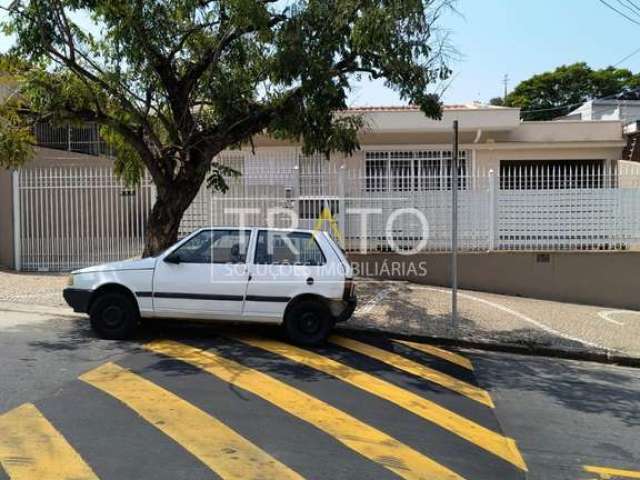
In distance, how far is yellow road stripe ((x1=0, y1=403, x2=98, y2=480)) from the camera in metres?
3.76

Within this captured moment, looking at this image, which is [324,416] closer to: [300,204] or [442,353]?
[442,353]

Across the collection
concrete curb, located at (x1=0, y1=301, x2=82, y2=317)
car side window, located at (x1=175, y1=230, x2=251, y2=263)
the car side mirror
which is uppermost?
car side window, located at (x1=175, y1=230, x2=251, y2=263)

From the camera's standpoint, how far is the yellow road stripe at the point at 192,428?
3.94m

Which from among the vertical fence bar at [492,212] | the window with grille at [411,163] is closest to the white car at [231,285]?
the vertical fence bar at [492,212]

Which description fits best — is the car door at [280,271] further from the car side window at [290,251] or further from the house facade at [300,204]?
the house facade at [300,204]

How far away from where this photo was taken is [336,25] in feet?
24.5

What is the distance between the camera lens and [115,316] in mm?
7496

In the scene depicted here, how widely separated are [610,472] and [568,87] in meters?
46.2

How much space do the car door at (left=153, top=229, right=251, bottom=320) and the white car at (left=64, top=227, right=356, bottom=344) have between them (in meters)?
0.01

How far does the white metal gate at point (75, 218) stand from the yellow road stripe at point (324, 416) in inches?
241

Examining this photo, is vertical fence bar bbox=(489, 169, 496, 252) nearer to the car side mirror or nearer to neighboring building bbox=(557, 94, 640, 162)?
neighboring building bbox=(557, 94, 640, 162)

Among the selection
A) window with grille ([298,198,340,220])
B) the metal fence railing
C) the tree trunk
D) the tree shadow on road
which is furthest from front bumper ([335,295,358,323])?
Answer: window with grille ([298,198,340,220])

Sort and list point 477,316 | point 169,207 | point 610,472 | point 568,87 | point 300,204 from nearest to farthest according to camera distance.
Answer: point 610,472, point 169,207, point 477,316, point 300,204, point 568,87

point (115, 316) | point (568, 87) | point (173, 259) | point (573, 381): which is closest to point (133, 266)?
point (173, 259)
